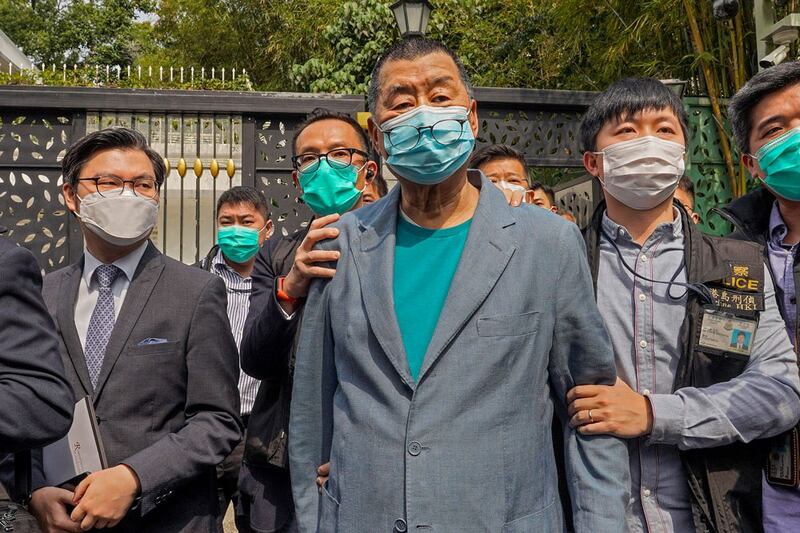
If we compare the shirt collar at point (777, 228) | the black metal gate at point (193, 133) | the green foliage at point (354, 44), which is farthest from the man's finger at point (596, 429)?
the green foliage at point (354, 44)

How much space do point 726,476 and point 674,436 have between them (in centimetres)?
23

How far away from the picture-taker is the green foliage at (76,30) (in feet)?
100

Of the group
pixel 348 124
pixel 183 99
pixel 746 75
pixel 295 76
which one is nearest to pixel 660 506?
pixel 348 124

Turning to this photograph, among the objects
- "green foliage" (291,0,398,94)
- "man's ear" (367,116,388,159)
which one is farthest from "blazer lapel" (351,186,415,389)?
"green foliage" (291,0,398,94)

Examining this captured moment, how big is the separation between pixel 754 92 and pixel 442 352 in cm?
148

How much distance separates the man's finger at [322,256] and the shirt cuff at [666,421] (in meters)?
0.92

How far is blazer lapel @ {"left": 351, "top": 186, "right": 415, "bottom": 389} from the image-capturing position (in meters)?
1.77

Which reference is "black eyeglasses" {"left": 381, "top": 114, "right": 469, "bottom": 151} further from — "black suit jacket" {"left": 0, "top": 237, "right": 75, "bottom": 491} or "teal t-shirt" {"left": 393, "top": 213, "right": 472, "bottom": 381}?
"black suit jacket" {"left": 0, "top": 237, "right": 75, "bottom": 491}

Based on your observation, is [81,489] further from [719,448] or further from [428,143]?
[719,448]

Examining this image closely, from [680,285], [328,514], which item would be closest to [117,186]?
[328,514]

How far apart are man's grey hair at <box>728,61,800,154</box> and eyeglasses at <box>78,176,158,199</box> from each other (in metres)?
2.08

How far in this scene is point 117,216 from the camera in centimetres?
261

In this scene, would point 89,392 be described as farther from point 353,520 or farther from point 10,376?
point 353,520

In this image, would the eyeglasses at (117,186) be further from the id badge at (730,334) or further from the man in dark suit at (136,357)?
the id badge at (730,334)
